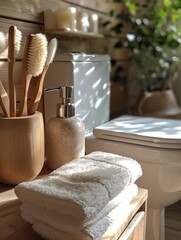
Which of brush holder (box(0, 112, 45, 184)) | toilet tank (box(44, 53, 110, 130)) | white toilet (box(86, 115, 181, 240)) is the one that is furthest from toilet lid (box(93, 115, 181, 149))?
brush holder (box(0, 112, 45, 184))

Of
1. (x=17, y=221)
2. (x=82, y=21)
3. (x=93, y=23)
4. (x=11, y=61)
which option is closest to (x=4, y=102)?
(x=11, y=61)

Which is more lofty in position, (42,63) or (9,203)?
(42,63)

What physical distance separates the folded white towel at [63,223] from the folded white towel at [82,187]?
0.02m

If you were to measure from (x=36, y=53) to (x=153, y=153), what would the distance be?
50 centimetres

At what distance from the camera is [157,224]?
1.03 metres

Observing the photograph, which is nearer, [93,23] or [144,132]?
[144,132]

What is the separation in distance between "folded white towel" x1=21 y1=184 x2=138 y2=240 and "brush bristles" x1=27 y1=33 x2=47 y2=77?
353 millimetres

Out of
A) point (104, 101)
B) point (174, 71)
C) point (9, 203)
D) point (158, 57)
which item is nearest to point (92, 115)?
point (104, 101)

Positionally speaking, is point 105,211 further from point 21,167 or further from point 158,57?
point 158,57

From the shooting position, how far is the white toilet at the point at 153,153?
3.05ft

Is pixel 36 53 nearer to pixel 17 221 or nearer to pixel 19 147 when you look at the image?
pixel 19 147

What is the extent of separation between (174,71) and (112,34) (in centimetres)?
47

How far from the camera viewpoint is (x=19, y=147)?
0.74m

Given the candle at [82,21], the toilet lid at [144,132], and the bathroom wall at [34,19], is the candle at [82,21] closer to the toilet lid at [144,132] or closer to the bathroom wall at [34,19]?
the bathroom wall at [34,19]
